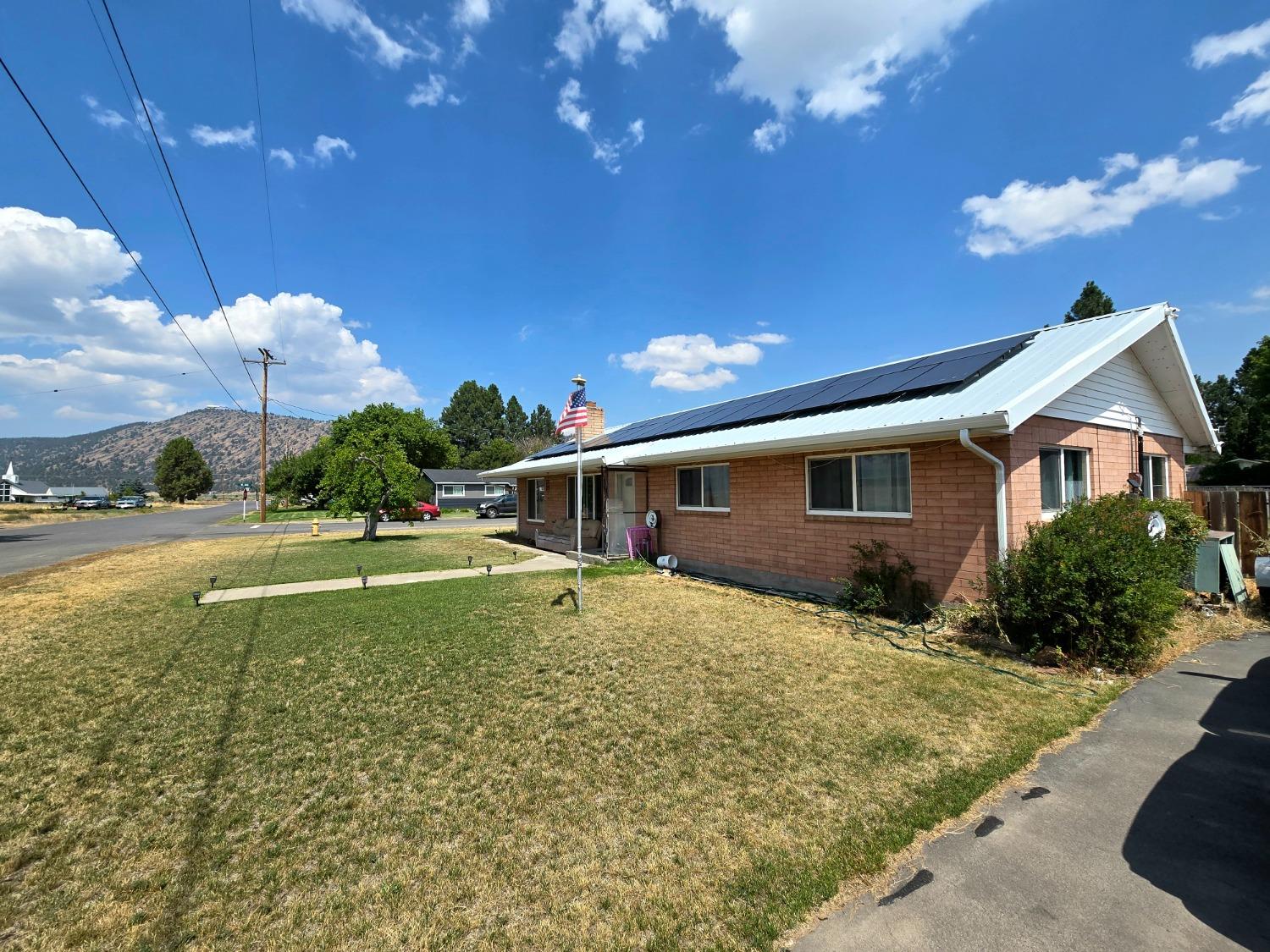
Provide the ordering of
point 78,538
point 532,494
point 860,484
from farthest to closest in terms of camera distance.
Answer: point 78,538 < point 532,494 < point 860,484

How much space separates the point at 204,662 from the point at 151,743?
7.40 feet

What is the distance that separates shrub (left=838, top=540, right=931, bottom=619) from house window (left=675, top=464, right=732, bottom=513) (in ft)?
10.7

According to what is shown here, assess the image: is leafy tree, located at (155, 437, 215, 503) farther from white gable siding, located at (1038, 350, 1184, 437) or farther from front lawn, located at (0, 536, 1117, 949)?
white gable siding, located at (1038, 350, 1184, 437)

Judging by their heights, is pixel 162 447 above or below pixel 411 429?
above

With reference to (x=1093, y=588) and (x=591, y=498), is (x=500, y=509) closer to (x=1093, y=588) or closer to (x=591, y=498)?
(x=591, y=498)

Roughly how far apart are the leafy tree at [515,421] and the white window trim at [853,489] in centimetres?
7769

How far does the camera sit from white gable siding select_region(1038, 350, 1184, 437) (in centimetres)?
824

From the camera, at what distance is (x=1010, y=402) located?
6488mm

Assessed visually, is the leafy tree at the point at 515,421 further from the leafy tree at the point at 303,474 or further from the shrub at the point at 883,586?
the shrub at the point at 883,586

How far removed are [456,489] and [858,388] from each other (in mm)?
43857

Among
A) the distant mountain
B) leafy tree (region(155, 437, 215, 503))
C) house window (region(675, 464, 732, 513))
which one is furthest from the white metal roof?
the distant mountain

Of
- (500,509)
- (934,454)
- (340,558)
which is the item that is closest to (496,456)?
(500,509)

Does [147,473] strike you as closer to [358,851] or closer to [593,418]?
[593,418]

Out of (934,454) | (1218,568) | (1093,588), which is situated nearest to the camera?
(1093,588)
